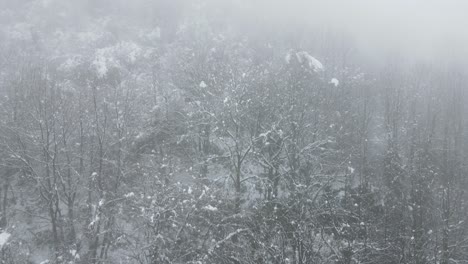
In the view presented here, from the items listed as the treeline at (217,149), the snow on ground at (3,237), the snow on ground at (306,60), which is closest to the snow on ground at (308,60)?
the snow on ground at (306,60)

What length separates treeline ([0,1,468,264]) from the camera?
18797mm

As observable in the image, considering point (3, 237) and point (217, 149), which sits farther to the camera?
point (217, 149)

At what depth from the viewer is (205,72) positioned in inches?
1174

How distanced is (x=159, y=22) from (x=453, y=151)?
109 feet

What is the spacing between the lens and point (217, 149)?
29.4 m

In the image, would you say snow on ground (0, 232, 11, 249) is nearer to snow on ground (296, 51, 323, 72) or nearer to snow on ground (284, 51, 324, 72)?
snow on ground (284, 51, 324, 72)

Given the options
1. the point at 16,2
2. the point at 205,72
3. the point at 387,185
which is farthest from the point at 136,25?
the point at 387,185

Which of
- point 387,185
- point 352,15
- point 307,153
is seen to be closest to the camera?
point 307,153

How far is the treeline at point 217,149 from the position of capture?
18.8 metres

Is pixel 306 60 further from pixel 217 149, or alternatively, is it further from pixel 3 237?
pixel 3 237

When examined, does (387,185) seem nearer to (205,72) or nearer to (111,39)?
(205,72)

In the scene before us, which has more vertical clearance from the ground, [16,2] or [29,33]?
[16,2]

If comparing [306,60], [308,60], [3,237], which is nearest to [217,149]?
[306,60]

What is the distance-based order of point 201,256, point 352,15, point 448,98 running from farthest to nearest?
point 352,15 < point 448,98 < point 201,256
